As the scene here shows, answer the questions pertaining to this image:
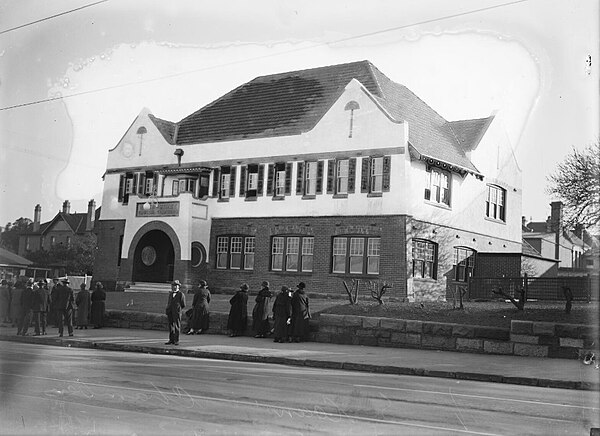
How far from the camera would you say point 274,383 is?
10.0 metres

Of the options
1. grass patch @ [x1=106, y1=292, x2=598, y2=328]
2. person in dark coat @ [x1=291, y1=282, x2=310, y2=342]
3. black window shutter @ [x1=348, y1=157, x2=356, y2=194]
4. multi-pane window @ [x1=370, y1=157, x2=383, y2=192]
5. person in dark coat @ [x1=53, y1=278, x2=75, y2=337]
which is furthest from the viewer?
person in dark coat @ [x1=53, y1=278, x2=75, y2=337]

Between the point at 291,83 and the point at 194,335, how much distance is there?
28.4 ft

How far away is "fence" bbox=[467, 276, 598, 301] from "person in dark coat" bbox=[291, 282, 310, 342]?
2833 mm

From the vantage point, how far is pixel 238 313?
14867 millimetres

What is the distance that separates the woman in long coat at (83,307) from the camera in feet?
42.7

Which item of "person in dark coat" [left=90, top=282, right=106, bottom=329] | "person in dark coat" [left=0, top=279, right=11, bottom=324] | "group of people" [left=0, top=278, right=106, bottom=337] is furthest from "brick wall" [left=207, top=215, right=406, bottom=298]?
→ "person in dark coat" [left=0, top=279, right=11, bottom=324]

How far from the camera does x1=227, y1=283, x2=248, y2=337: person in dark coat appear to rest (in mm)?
12508

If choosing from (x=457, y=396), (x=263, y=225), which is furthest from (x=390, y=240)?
(x=457, y=396)

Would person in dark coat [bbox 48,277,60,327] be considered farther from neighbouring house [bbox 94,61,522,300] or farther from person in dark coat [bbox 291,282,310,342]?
person in dark coat [bbox 291,282,310,342]

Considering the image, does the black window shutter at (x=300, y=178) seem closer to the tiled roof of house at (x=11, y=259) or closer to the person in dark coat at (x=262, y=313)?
the person in dark coat at (x=262, y=313)

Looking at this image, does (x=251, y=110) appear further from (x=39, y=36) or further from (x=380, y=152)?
(x=39, y=36)

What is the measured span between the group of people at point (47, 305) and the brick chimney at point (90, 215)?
0.99 metres

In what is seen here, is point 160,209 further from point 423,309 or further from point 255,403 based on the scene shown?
point 255,403

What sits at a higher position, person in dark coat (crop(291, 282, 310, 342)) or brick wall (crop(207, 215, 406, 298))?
brick wall (crop(207, 215, 406, 298))
